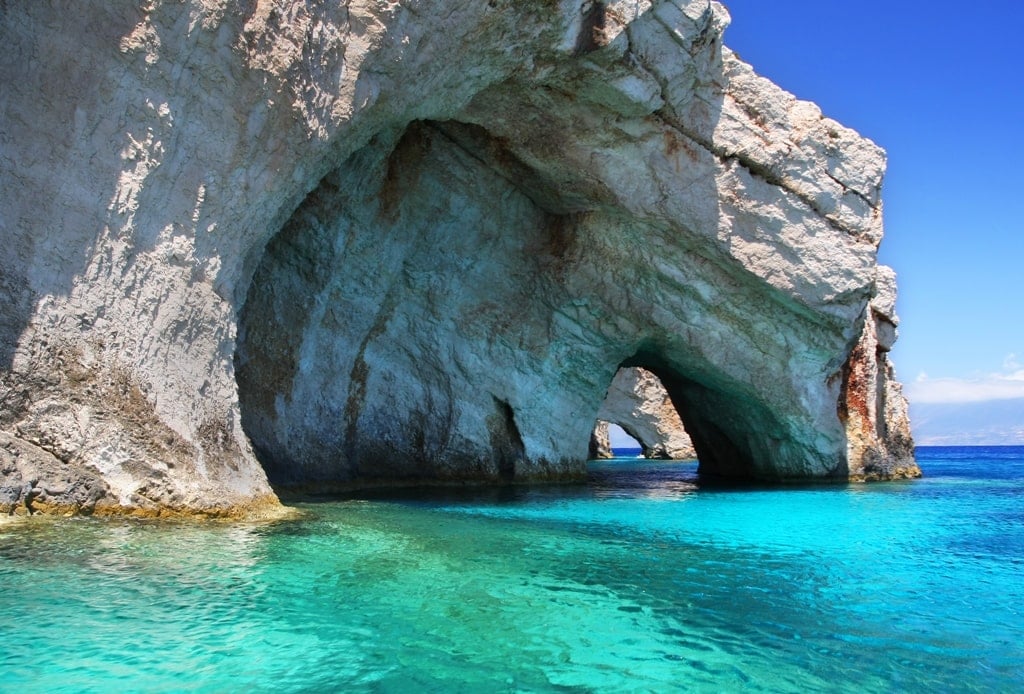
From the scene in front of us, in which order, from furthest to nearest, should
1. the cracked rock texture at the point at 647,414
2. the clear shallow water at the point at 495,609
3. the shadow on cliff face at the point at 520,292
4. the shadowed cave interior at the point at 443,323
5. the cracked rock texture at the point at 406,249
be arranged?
the cracked rock texture at the point at 647,414 → the shadowed cave interior at the point at 443,323 → the shadow on cliff face at the point at 520,292 → the cracked rock texture at the point at 406,249 → the clear shallow water at the point at 495,609

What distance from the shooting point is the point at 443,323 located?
15859 mm

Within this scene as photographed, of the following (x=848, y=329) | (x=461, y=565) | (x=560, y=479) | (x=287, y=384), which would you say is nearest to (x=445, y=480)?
(x=560, y=479)

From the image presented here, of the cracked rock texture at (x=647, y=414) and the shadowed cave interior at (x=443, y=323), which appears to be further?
the cracked rock texture at (x=647, y=414)

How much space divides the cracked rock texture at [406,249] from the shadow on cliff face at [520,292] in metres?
0.05

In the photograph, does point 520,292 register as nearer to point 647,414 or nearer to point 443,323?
point 443,323

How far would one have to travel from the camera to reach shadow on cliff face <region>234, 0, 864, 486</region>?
13133 millimetres

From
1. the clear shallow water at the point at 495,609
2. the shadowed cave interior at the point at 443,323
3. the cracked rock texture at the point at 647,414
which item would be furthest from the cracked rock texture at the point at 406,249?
the cracked rock texture at the point at 647,414

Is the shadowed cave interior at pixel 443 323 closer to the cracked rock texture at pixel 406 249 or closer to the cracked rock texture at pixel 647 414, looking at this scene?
the cracked rock texture at pixel 406 249

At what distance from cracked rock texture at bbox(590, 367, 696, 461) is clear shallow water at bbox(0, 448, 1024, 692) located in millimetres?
28439

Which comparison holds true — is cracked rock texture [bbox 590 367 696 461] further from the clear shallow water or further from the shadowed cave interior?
the clear shallow water

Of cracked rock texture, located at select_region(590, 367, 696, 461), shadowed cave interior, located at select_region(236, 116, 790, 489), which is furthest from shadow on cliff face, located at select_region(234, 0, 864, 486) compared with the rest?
cracked rock texture, located at select_region(590, 367, 696, 461)

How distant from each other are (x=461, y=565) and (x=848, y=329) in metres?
12.0

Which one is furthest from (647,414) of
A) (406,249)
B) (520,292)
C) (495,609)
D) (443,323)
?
(495,609)

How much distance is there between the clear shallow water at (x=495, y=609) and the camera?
4.11 meters
